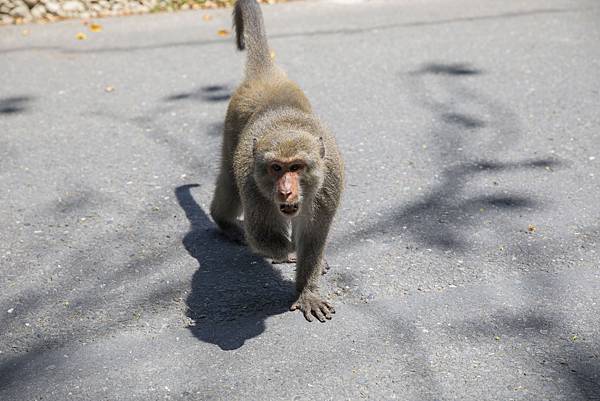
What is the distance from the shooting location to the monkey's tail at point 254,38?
5.11m

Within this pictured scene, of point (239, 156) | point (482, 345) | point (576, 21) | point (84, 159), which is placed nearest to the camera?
point (482, 345)

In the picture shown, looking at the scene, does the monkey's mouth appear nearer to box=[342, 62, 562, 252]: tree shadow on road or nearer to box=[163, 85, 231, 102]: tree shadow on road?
box=[342, 62, 562, 252]: tree shadow on road

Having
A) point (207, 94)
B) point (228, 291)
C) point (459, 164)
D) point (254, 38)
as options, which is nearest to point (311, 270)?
point (228, 291)

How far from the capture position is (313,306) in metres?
4.18

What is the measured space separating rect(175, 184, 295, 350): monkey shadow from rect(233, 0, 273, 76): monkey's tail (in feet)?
3.61

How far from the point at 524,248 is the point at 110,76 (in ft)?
15.5

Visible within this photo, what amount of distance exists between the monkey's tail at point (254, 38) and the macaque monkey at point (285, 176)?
0.24 m

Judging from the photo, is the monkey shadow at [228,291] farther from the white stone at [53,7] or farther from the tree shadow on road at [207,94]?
the white stone at [53,7]

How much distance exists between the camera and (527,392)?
11.6 feet

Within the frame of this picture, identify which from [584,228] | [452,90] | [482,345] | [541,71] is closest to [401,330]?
[482,345]

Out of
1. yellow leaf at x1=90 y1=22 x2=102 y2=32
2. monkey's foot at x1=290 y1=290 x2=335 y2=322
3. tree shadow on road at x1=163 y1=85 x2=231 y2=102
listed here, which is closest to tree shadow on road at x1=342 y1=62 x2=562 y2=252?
monkey's foot at x1=290 y1=290 x2=335 y2=322

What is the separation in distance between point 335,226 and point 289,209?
1.38 m

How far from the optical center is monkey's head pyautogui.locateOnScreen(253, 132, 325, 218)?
12.4ft

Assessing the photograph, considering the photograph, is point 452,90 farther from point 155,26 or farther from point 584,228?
point 155,26
